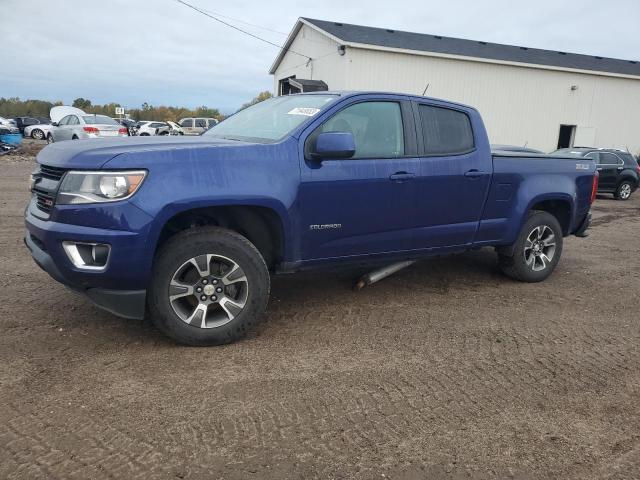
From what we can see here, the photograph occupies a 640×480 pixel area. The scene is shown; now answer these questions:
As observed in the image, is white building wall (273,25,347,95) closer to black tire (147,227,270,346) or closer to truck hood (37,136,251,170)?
truck hood (37,136,251,170)

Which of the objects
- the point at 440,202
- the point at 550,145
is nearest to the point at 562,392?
the point at 440,202

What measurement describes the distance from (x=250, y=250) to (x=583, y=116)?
27.5 meters

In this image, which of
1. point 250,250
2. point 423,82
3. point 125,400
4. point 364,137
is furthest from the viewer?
point 423,82

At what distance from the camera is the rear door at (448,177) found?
15.8 ft

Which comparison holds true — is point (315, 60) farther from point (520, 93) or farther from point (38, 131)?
point (38, 131)

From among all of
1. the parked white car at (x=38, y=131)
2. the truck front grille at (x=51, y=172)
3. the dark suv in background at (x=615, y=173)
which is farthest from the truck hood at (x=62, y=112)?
the truck front grille at (x=51, y=172)

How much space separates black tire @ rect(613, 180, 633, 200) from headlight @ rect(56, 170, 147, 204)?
671 inches

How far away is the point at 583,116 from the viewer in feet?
88.2

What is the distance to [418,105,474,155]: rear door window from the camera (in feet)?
16.2

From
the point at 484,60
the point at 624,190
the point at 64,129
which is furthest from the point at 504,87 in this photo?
the point at 64,129

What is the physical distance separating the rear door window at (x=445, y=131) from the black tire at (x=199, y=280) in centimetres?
200

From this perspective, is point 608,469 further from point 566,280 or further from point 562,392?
point 566,280

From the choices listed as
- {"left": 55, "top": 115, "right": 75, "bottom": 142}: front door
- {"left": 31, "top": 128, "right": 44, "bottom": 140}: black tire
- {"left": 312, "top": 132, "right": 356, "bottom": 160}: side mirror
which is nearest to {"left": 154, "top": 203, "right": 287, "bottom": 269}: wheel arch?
{"left": 312, "top": 132, "right": 356, "bottom": 160}: side mirror

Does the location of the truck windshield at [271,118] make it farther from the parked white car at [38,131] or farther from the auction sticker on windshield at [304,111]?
the parked white car at [38,131]
